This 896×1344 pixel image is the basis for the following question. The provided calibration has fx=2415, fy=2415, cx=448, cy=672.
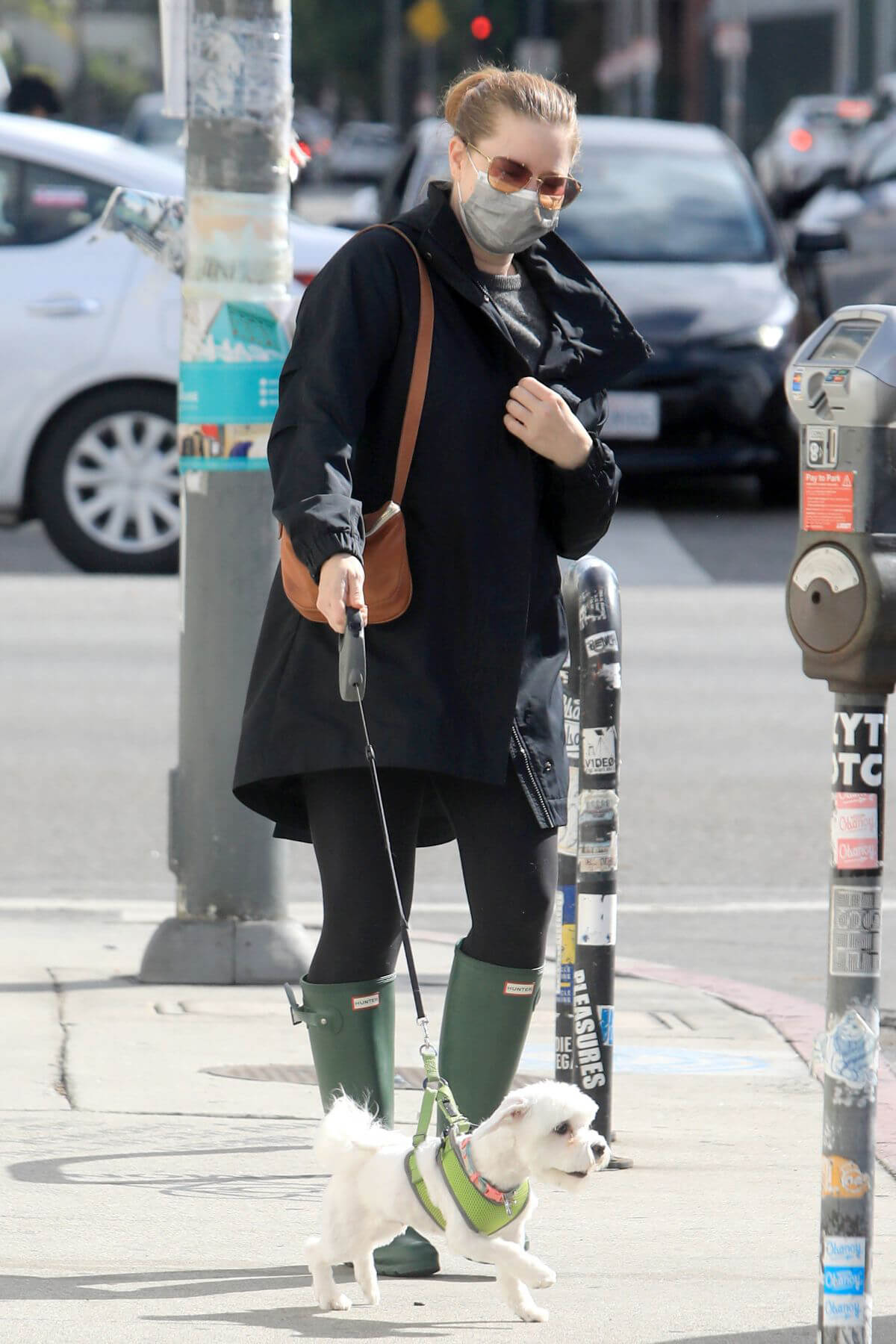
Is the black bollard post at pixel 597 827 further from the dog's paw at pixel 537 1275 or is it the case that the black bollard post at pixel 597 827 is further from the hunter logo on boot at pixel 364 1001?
the dog's paw at pixel 537 1275

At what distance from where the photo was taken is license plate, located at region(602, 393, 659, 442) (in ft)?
42.5

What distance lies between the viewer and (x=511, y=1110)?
3.38 meters

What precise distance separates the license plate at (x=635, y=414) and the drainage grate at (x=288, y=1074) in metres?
8.14

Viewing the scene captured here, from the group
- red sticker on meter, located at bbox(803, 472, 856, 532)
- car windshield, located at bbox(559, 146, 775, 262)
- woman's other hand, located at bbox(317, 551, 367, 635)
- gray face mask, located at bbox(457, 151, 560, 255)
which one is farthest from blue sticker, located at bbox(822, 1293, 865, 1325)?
car windshield, located at bbox(559, 146, 775, 262)

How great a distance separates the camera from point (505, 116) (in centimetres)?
366

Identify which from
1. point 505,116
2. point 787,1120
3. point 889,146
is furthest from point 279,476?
point 889,146

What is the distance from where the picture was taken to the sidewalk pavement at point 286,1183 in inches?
144

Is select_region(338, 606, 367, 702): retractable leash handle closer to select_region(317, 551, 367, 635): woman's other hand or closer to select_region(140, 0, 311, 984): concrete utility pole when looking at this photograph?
select_region(317, 551, 367, 635): woman's other hand

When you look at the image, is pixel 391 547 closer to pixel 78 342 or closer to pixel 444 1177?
pixel 444 1177

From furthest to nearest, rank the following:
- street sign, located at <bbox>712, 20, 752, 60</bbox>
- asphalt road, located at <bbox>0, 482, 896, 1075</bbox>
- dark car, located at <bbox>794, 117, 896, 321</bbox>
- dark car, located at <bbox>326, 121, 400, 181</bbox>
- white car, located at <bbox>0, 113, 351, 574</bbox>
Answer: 1. dark car, located at <bbox>326, 121, 400, 181</bbox>
2. street sign, located at <bbox>712, 20, 752, 60</bbox>
3. dark car, located at <bbox>794, 117, 896, 321</bbox>
4. white car, located at <bbox>0, 113, 351, 574</bbox>
5. asphalt road, located at <bbox>0, 482, 896, 1075</bbox>

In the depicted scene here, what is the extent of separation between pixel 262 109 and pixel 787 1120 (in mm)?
2613

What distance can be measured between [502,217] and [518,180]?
6 centimetres

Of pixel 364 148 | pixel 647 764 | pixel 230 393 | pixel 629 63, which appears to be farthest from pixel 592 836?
pixel 364 148

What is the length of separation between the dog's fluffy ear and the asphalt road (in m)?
2.74
